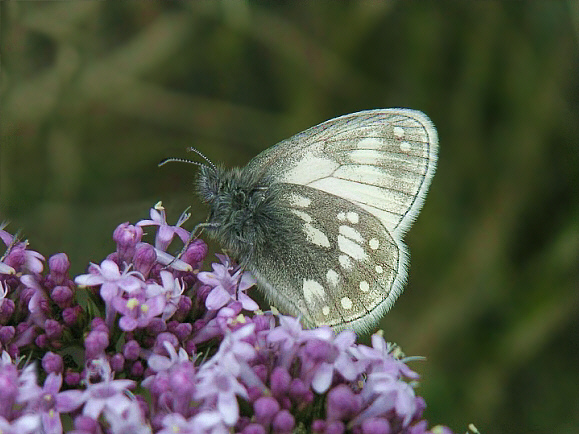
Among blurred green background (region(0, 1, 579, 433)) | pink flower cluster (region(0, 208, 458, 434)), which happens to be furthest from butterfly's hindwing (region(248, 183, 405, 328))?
blurred green background (region(0, 1, 579, 433))

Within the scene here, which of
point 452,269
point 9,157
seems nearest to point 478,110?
point 452,269

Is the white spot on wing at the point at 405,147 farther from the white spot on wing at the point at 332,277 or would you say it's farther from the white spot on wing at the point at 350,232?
the white spot on wing at the point at 332,277

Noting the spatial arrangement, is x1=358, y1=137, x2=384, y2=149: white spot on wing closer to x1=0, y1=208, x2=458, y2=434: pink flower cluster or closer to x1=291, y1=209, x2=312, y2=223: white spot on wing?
x1=291, y1=209, x2=312, y2=223: white spot on wing

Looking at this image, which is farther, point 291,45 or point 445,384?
point 291,45

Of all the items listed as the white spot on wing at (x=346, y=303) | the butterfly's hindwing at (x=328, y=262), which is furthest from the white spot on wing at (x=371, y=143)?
the white spot on wing at (x=346, y=303)

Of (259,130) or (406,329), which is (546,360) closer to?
(406,329)

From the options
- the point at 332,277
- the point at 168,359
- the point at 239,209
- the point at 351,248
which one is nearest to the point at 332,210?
the point at 351,248
